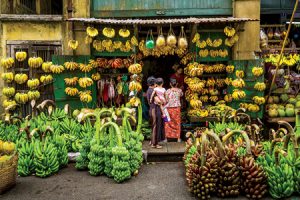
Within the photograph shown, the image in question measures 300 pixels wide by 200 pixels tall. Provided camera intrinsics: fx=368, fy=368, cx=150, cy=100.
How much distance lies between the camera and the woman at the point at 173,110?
1016 centimetres

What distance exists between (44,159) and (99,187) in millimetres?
1371

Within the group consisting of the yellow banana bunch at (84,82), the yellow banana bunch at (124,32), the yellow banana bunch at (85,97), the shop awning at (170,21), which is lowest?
the yellow banana bunch at (85,97)

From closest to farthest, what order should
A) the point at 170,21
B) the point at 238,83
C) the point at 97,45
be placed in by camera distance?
the point at 170,21
the point at 238,83
the point at 97,45

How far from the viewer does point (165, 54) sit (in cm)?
1107

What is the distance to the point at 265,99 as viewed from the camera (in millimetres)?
11117

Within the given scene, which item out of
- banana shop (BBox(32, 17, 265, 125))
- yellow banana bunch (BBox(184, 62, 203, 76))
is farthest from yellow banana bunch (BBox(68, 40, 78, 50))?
yellow banana bunch (BBox(184, 62, 203, 76))

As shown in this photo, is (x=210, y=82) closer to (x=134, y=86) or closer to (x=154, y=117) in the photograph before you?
(x=134, y=86)

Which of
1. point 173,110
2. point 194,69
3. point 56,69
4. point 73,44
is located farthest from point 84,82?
point 194,69

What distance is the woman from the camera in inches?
400

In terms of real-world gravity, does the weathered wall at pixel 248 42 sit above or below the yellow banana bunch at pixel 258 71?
above

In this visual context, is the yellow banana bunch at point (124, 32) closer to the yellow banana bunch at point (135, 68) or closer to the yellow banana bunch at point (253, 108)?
the yellow banana bunch at point (135, 68)

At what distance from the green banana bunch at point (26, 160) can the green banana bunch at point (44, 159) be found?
12cm

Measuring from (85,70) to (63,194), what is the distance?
4946 mm

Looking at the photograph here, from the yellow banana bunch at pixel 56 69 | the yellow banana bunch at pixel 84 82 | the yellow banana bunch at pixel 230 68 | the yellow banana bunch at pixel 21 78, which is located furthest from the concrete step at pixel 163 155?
the yellow banana bunch at pixel 21 78
